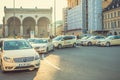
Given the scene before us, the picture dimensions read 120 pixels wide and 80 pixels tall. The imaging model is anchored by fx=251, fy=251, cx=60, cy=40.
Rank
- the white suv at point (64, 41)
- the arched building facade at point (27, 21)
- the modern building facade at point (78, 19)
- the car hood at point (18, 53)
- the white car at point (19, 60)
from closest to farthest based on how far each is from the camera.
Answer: the white car at point (19, 60)
the car hood at point (18, 53)
the white suv at point (64, 41)
the arched building facade at point (27, 21)
the modern building facade at point (78, 19)

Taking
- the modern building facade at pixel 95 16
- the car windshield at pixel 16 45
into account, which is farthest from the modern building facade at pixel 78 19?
the car windshield at pixel 16 45

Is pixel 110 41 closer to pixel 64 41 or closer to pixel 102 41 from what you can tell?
pixel 102 41

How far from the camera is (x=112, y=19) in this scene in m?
81.2

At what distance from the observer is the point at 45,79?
9203 mm

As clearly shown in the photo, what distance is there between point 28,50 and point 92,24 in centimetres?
8304

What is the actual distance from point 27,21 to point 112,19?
31.2 metres

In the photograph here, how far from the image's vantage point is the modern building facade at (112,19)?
3081 inches

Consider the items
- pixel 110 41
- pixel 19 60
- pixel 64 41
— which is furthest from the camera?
pixel 110 41

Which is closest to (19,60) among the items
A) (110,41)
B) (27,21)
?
(110,41)

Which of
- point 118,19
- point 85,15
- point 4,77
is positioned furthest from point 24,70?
point 85,15

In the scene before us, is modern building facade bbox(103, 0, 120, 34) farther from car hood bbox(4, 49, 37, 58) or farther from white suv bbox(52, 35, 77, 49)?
car hood bbox(4, 49, 37, 58)

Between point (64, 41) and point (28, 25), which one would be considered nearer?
point (64, 41)

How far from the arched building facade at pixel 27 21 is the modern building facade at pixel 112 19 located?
19.3 meters

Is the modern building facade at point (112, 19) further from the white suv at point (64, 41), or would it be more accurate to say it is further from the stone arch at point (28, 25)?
the white suv at point (64, 41)
